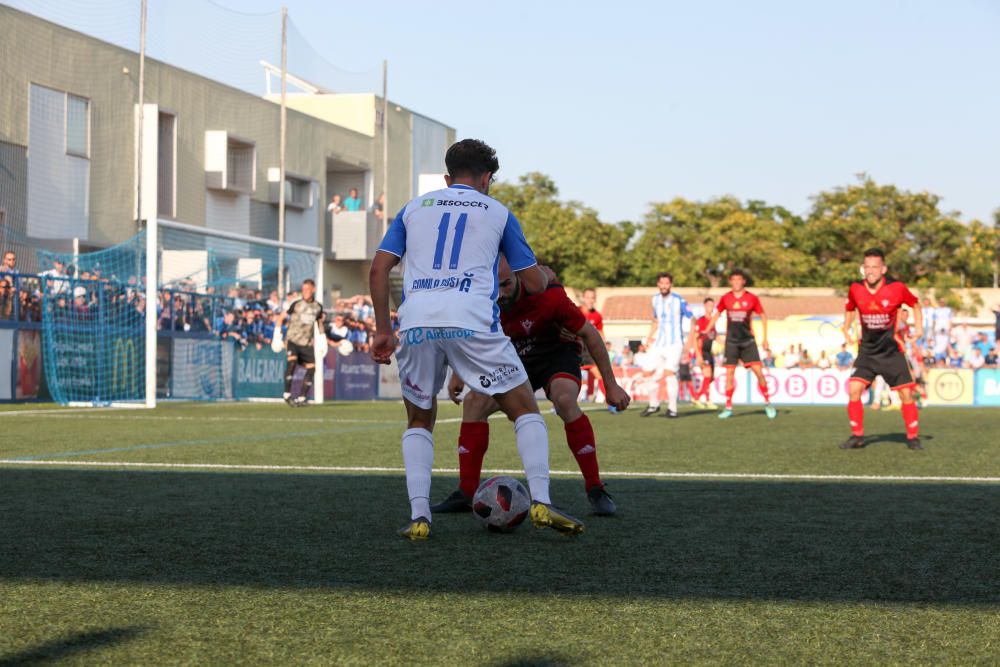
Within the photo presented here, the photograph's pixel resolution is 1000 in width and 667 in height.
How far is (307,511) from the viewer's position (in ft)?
21.2

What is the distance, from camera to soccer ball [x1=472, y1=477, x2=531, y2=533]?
225 inches

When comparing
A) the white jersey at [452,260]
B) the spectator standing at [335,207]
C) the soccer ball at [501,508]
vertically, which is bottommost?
the soccer ball at [501,508]

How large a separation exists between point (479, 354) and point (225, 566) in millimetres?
1372

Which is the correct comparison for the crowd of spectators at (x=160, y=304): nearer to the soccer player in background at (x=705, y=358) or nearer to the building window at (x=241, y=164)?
the soccer player in background at (x=705, y=358)

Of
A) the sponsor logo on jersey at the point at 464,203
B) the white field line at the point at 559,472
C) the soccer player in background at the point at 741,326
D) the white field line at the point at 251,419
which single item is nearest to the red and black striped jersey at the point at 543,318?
the sponsor logo on jersey at the point at 464,203

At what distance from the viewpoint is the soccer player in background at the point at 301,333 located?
856 inches

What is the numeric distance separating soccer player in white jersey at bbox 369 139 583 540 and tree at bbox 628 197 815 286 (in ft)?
224

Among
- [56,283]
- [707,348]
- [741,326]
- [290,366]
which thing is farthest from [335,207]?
[741,326]

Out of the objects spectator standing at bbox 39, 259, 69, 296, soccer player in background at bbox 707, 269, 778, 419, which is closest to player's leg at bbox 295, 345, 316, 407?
spectator standing at bbox 39, 259, 69, 296

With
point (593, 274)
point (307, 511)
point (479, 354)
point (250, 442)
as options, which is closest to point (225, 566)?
point (479, 354)

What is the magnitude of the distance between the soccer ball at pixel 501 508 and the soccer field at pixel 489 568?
2.7 inches

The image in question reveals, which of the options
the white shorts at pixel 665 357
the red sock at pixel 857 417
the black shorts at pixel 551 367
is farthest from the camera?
the white shorts at pixel 665 357

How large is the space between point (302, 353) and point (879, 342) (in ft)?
39.6

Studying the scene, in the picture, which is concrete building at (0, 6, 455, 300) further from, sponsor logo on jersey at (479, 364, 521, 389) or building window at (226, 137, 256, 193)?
sponsor logo on jersey at (479, 364, 521, 389)
